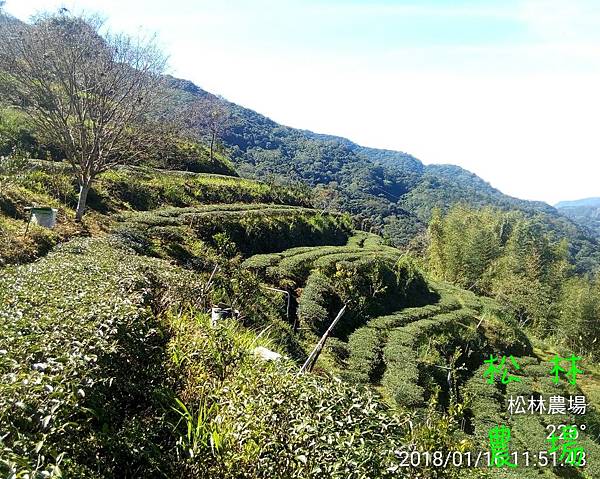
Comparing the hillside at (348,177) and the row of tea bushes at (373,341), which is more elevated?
the hillside at (348,177)

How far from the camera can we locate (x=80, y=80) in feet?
38.7

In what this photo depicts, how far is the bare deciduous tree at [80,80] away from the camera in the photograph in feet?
36.7

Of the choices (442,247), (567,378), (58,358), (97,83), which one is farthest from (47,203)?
(442,247)

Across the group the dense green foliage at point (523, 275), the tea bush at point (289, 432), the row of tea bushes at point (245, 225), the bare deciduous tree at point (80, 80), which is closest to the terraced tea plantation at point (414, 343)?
the row of tea bushes at point (245, 225)

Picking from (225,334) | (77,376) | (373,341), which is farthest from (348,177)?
(77,376)

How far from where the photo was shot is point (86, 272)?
6.36m

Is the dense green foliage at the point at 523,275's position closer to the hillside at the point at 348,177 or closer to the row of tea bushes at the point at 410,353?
the row of tea bushes at the point at 410,353

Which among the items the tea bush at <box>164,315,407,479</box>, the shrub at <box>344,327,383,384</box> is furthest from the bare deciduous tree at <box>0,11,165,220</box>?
the tea bush at <box>164,315,407,479</box>

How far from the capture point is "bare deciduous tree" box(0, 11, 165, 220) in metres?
11.2

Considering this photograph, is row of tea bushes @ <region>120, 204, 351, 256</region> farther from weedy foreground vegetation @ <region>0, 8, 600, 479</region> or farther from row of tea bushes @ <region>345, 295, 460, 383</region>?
row of tea bushes @ <region>345, 295, 460, 383</region>

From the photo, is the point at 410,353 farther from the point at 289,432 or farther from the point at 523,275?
the point at 523,275

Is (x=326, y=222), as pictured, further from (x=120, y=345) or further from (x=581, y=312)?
(x=120, y=345)

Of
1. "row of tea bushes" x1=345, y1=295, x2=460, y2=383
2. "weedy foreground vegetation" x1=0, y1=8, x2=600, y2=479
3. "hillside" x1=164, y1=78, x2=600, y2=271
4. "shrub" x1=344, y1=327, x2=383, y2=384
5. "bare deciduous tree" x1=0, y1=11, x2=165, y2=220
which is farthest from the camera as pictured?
"hillside" x1=164, y1=78, x2=600, y2=271

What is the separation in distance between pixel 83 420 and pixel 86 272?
3.91 metres
